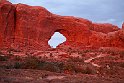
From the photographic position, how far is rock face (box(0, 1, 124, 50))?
3497 cm

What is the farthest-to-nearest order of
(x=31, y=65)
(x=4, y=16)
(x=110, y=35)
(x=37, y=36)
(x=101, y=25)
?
1. (x=101, y=25)
2. (x=110, y=35)
3. (x=37, y=36)
4. (x=4, y=16)
5. (x=31, y=65)

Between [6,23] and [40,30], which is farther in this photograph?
[40,30]

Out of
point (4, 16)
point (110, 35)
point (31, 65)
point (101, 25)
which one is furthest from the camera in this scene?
point (101, 25)

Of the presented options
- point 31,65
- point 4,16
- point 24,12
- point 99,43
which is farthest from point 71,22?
point 31,65

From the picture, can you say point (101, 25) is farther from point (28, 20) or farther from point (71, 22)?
point (28, 20)

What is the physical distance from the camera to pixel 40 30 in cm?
3769

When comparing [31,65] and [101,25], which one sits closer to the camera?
[31,65]

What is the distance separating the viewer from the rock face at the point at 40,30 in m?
35.0

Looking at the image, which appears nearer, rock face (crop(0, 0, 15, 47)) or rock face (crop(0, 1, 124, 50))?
rock face (crop(0, 0, 15, 47))

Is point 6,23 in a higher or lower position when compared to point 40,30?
higher

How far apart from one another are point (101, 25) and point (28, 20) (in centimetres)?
1559

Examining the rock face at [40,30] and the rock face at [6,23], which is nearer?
the rock face at [6,23]

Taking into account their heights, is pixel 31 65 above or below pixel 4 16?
below

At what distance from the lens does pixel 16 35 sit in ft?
117
